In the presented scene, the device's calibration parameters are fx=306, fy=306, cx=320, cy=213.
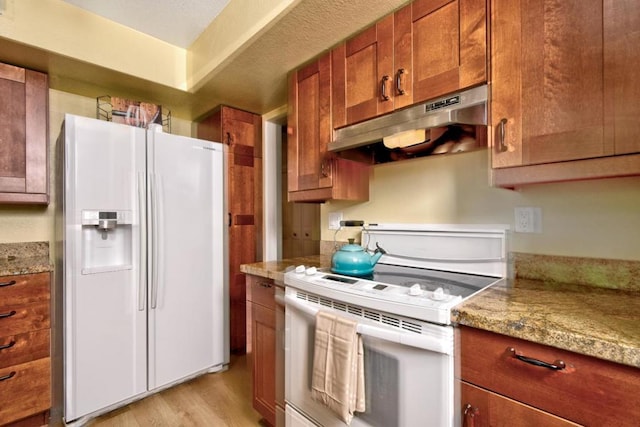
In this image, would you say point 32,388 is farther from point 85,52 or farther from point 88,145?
point 85,52

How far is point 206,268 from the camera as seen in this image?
89.5 inches

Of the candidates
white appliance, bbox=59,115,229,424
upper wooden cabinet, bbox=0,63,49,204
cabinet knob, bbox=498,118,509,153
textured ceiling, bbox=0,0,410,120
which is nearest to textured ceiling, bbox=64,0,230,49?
textured ceiling, bbox=0,0,410,120

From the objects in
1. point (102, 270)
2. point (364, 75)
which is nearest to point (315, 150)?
point (364, 75)

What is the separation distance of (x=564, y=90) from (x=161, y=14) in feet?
7.06

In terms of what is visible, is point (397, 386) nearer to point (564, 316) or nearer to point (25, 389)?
point (564, 316)

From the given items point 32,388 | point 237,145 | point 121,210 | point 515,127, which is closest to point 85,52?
point 121,210

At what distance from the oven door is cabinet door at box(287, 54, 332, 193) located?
2.75ft

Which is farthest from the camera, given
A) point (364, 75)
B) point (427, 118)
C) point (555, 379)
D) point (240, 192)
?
point (240, 192)

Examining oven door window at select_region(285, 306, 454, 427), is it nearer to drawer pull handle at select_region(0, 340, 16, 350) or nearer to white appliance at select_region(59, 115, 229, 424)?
white appliance at select_region(59, 115, 229, 424)

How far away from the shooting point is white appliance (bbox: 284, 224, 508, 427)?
0.94m

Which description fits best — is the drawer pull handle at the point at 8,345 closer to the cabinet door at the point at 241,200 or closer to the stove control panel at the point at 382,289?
the cabinet door at the point at 241,200

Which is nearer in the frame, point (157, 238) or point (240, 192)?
point (157, 238)

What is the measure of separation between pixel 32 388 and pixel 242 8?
2.42m

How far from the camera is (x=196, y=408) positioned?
195cm
